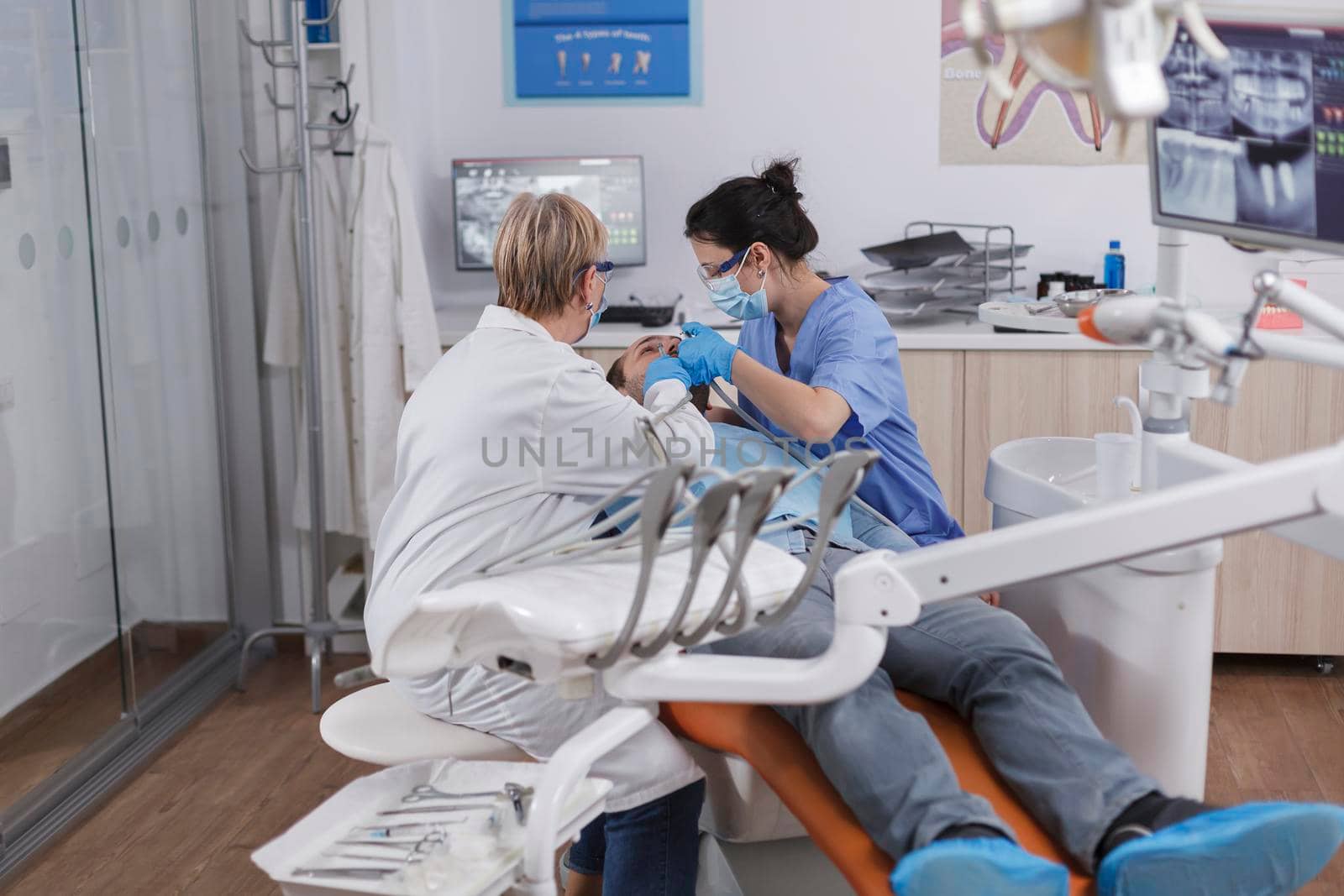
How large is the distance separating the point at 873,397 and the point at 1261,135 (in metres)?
0.79

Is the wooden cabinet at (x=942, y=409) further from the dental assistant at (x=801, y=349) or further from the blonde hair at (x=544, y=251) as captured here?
the blonde hair at (x=544, y=251)

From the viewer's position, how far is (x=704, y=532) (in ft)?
3.98

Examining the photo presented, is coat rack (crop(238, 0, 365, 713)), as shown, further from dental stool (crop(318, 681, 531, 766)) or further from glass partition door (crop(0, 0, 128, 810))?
dental stool (crop(318, 681, 531, 766))

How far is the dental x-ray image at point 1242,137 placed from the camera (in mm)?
1517

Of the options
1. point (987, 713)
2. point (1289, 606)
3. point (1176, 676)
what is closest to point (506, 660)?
point (987, 713)

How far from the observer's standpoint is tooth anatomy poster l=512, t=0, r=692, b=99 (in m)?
3.53

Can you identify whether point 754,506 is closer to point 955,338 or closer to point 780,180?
point 780,180

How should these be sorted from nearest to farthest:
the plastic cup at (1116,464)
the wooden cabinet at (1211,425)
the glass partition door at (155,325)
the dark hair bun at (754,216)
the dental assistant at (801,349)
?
the plastic cup at (1116,464) < the dental assistant at (801,349) < the dark hair bun at (754,216) < the glass partition door at (155,325) < the wooden cabinet at (1211,425)

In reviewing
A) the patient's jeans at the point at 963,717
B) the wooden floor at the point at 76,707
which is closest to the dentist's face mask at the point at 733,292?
the patient's jeans at the point at 963,717

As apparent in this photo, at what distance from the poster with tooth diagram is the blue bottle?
284mm

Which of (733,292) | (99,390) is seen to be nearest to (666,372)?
(733,292)

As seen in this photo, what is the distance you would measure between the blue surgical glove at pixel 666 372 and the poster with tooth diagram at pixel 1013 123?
1625 millimetres

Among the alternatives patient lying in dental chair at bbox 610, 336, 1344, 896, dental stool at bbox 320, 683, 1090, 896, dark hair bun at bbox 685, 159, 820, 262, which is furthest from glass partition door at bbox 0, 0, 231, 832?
patient lying in dental chair at bbox 610, 336, 1344, 896

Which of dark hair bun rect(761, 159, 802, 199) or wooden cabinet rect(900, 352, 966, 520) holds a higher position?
dark hair bun rect(761, 159, 802, 199)
